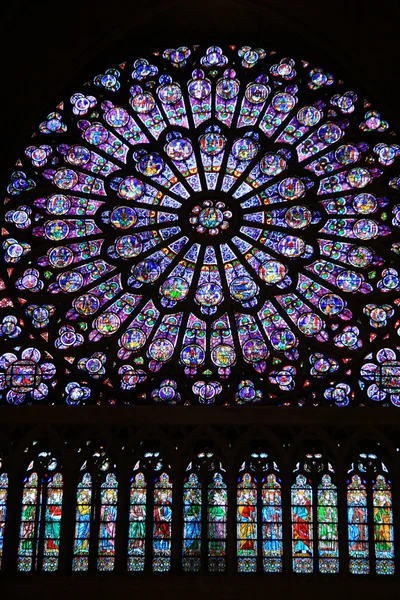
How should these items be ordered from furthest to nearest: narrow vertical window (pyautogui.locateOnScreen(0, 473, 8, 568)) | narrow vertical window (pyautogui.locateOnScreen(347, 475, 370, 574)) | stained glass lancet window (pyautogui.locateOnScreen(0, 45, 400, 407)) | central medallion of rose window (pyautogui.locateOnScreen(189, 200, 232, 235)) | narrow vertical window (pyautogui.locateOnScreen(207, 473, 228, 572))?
central medallion of rose window (pyautogui.locateOnScreen(189, 200, 232, 235))
stained glass lancet window (pyautogui.locateOnScreen(0, 45, 400, 407))
narrow vertical window (pyautogui.locateOnScreen(0, 473, 8, 568))
narrow vertical window (pyautogui.locateOnScreen(207, 473, 228, 572))
narrow vertical window (pyautogui.locateOnScreen(347, 475, 370, 574))

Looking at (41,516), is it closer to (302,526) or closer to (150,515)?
(150,515)

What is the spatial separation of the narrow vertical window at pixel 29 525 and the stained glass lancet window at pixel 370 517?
3.68 m

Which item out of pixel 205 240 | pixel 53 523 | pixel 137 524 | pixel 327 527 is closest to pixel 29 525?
pixel 53 523

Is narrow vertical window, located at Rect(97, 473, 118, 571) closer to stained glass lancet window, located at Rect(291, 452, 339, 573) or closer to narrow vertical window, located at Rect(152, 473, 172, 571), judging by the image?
narrow vertical window, located at Rect(152, 473, 172, 571)

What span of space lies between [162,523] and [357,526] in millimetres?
2277

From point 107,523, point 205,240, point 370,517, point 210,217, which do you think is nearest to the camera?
point 370,517

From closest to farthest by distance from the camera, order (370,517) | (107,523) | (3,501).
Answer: (370,517) < (107,523) < (3,501)

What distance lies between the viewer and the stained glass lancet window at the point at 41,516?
13.7 meters

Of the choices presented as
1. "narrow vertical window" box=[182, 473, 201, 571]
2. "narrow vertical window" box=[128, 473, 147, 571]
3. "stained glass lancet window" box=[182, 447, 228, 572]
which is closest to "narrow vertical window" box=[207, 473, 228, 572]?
"stained glass lancet window" box=[182, 447, 228, 572]

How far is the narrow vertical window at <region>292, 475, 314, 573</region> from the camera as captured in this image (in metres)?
13.6

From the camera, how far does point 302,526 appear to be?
1376 cm

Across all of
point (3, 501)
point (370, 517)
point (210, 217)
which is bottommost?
point (370, 517)

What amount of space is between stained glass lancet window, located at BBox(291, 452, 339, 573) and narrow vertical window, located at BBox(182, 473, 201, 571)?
1.11 metres

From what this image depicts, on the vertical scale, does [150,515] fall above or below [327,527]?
above
